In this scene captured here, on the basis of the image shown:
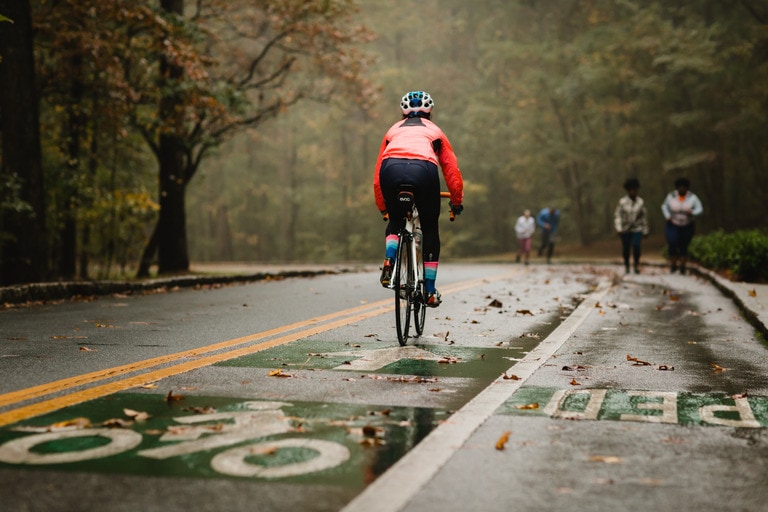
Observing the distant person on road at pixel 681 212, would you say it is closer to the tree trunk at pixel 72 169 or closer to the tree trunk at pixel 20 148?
the tree trunk at pixel 72 169

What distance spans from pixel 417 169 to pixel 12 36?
9809mm

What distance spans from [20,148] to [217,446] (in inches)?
506

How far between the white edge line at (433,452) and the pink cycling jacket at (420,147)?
2.19 metres

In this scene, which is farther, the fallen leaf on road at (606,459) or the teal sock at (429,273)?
the teal sock at (429,273)

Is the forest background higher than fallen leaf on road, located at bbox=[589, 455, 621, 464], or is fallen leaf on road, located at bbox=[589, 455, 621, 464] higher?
the forest background

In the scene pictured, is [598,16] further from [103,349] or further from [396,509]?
[396,509]

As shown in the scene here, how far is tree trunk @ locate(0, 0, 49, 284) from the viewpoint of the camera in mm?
16109

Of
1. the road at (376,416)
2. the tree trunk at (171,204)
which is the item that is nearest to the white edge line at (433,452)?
the road at (376,416)

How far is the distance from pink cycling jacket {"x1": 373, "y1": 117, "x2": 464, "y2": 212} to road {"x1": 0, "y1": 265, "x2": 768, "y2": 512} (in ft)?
4.97

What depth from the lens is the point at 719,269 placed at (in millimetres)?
21203

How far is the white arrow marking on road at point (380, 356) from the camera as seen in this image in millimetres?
7734

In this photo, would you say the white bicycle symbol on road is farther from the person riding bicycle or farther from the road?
the person riding bicycle

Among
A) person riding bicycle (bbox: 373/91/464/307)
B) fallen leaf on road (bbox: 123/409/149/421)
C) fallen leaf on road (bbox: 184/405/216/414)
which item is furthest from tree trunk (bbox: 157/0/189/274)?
fallen leaf on road (bbox: 123/409/149/421)

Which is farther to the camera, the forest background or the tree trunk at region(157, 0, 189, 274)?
the tree trunk at region(157, 0, 189, 274)
